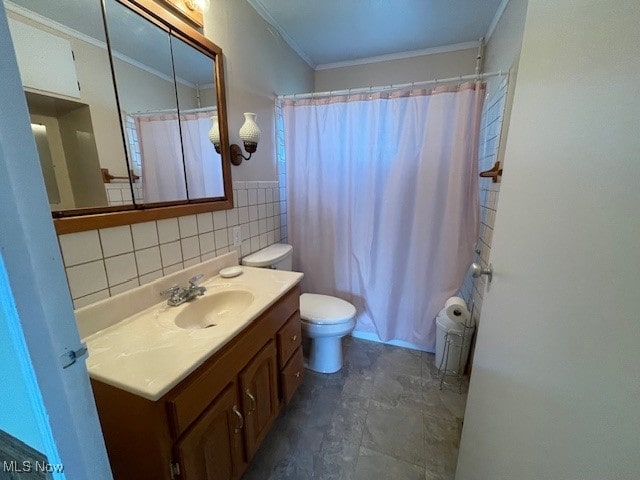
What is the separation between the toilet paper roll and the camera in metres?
1.56

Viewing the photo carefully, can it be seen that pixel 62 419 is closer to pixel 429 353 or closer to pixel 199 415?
pixel 199 415

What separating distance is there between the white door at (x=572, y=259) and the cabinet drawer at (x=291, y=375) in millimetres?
836

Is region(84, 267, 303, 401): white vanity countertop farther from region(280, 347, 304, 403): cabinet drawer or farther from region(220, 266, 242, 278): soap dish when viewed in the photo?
region(280, 347, 304, 403): cabinet drawer

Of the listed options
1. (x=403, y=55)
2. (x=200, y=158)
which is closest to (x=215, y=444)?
(x=200, y=158)

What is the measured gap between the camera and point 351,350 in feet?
6.38

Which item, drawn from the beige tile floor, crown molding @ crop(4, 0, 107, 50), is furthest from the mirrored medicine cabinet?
the beige tile floor

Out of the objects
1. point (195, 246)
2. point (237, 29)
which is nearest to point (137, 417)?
point (195, 246)

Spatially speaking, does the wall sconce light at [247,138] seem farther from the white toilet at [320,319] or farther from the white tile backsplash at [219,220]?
the white toilet at [320,319]

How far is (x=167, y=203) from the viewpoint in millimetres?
1087

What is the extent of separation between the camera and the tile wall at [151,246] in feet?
2.67

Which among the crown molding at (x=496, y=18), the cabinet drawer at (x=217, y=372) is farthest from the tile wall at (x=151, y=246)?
the crown molding at (x=496, y=18)

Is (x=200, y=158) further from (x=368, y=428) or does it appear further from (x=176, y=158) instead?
(x=368, y=428)

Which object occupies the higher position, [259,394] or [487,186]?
[487,186]

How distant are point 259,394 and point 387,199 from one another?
1.36m
